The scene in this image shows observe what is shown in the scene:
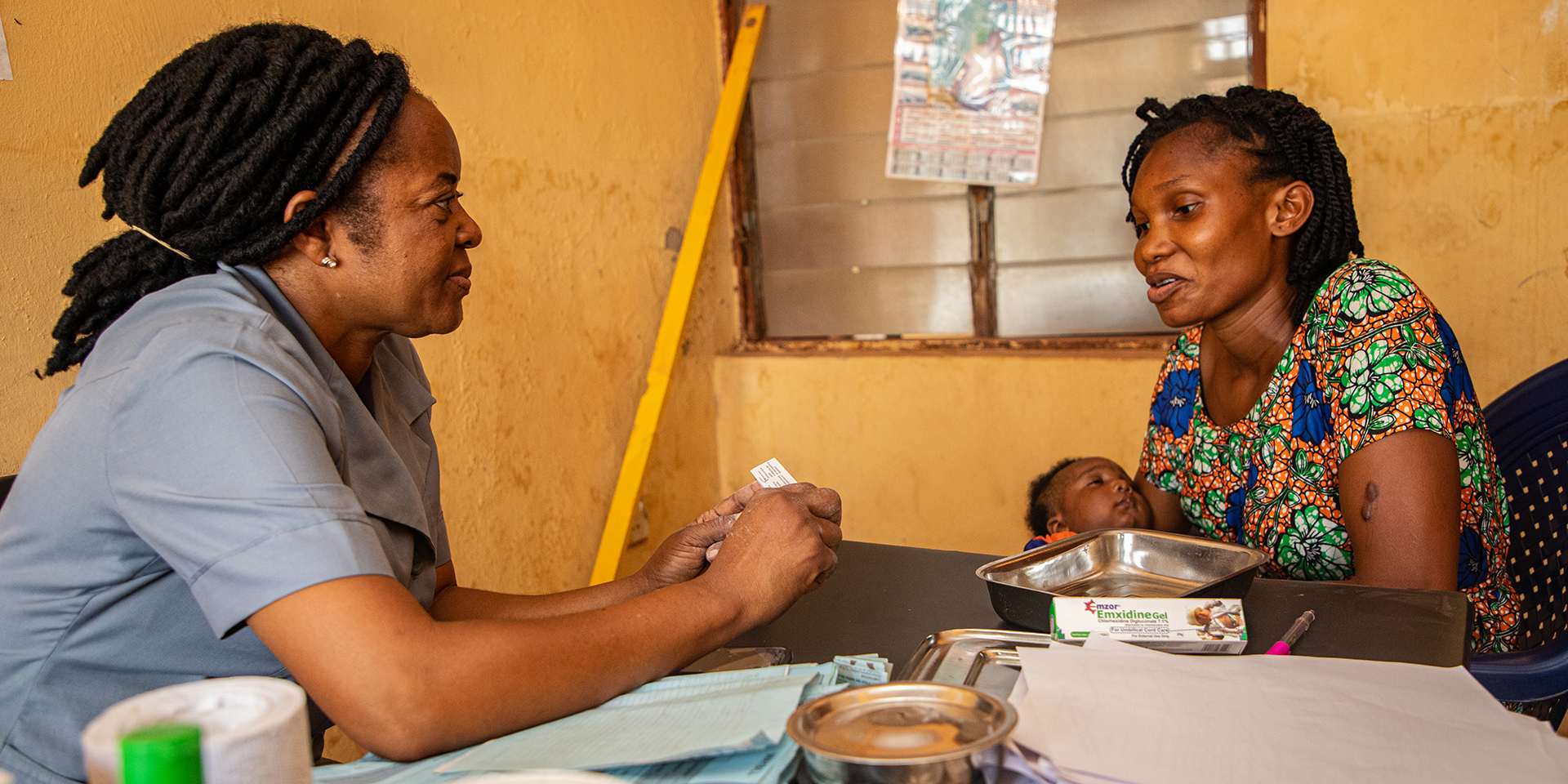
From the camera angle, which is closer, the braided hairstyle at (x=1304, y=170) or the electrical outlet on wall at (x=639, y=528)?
the braided hairstyle at (x=1304, y=170)

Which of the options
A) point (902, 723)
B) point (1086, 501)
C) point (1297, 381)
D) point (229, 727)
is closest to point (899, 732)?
point (902, 723)

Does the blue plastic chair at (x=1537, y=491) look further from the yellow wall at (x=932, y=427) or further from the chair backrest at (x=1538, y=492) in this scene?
the yellow wall at (x=932, y=427)

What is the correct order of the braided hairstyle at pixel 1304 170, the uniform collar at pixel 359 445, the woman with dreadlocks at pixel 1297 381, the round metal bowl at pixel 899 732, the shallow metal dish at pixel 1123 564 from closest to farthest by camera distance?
the round metal bowl at pixel 899 732, the uniform collar at pixel 359 445, the shallow metal dish at pixel 1123 564, the woman with dreadlocks at pixel 1297 381, the braided hairstyle at pixel 1304 170

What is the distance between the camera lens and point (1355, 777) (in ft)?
2.51

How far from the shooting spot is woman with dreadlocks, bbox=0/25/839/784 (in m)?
0.88

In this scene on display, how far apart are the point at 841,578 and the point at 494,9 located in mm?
1955

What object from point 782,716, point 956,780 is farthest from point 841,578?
point 956,780

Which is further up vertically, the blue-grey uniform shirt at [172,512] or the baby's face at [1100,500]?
the blue-grey uniform shirt at [172,512]

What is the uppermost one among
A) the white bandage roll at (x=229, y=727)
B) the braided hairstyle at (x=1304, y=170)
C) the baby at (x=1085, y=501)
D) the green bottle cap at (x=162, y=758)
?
the braided hairstyle at (x=1304, y=170)

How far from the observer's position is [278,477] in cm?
90

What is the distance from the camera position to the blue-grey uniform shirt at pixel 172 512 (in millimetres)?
896

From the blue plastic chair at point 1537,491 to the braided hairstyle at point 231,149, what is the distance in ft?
6.28

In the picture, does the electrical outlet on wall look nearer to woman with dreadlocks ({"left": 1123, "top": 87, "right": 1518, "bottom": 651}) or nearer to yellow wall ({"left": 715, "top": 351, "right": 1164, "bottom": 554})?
yellow wall ({"left": 715, "top": 351, "right": 1164, "bottom": 554})

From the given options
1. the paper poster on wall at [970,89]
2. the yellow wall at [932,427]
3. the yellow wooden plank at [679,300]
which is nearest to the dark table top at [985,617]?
the yellow wooden plank at [679,300]
